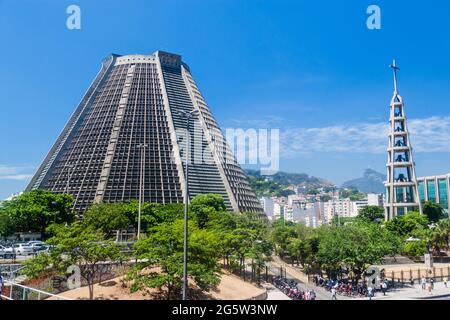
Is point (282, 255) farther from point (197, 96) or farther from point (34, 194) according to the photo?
point (197, 96)

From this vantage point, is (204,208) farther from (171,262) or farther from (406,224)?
(406,224)

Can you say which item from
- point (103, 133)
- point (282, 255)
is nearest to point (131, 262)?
point (282, 255)

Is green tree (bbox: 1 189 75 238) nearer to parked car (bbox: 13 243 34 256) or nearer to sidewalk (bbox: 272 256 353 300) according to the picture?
parked car (bbox: 13 243 34 256)

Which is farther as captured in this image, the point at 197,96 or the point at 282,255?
the point at 197,96

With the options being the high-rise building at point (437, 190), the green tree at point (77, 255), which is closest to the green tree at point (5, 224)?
the green tree at point (77, 255)

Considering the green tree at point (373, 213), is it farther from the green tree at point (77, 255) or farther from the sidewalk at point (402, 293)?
the green tree at point (77, 255)

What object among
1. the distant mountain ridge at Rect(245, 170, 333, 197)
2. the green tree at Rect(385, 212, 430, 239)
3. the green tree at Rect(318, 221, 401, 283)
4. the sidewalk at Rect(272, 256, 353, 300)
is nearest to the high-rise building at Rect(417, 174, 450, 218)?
the distant mountain ridge at Rect(245, 170, 333, 197)

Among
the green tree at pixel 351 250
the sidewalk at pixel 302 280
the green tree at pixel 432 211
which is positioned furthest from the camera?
the green tree at pixel 432 211
